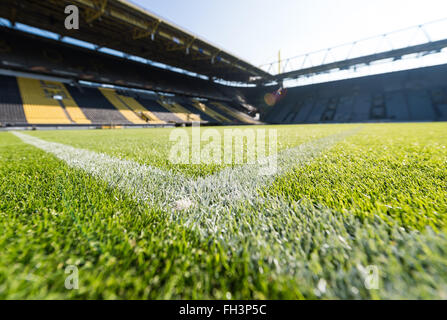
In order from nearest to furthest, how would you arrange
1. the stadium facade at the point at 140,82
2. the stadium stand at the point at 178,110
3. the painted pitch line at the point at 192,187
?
the painted pitch line at the point at 192,187 < the stadium facade at the point at 140,82 < the stadium stand at the point at 178,110

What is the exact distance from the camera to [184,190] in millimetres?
843

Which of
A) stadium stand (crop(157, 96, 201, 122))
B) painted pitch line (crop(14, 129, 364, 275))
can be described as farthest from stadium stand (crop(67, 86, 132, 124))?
painted pitch line (crop(14, 129, 364, 275))

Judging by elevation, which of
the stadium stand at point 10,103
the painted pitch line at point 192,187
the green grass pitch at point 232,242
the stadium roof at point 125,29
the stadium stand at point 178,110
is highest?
the stadium roof at point 125,29

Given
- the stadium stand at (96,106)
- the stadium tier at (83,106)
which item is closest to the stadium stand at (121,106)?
the stadium tier at (83,106)

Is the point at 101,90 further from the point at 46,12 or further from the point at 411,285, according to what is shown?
the point at 411,285

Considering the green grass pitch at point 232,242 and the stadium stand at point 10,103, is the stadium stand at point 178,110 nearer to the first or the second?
the stadium stand at point 10,103

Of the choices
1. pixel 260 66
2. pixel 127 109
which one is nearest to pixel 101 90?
pixel 127 109

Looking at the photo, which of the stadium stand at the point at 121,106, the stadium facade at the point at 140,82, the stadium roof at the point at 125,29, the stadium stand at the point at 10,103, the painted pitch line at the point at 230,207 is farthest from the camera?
the stadium stand at the point at 121,106

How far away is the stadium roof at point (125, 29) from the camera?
1040 cm

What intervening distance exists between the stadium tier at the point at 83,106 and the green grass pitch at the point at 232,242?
15314 millimetres

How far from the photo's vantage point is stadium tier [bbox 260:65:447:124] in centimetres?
1827

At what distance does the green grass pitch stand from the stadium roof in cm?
1408
